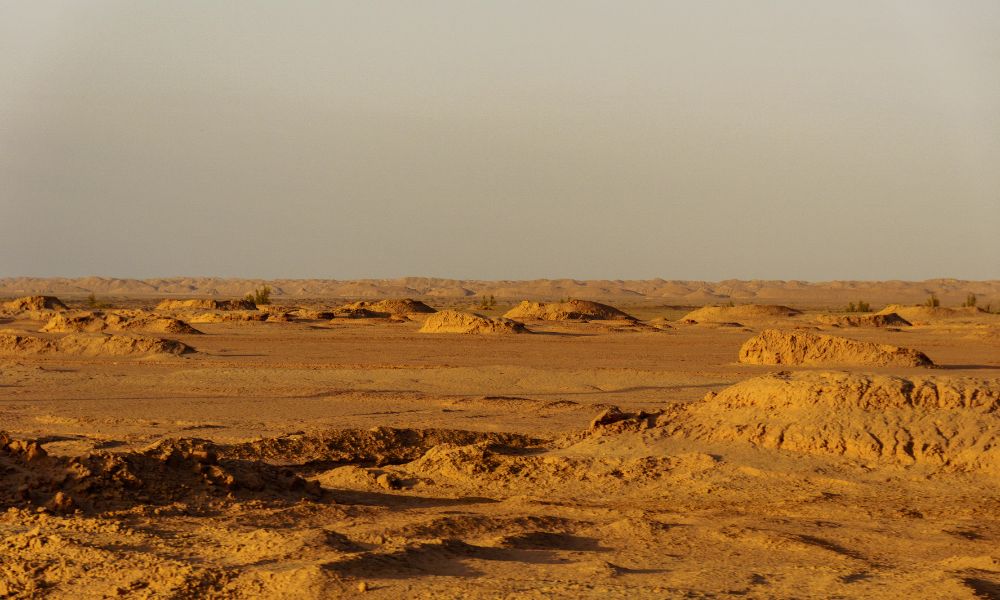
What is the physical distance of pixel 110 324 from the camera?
34.0 meters

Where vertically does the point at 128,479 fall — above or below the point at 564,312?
below

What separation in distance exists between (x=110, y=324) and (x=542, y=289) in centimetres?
11896

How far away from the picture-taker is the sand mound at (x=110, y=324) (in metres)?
33.3

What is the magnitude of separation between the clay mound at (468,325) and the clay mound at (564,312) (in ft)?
25.2

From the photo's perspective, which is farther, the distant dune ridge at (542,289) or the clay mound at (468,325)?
the distant dune ridge at (542,289)

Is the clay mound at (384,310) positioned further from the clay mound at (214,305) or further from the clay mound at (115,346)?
the clay mound at (115,346)

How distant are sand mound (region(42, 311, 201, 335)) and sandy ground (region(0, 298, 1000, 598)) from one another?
14.7m

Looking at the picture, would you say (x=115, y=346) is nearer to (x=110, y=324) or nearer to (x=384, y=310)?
(x=110, y=324)

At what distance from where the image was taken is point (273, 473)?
33.0ft

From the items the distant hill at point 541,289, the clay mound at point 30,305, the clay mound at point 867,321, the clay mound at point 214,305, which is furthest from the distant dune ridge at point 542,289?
the clay mound at point 867,321

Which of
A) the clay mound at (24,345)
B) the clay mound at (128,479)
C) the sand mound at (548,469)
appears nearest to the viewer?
the clay mound at (128,479)

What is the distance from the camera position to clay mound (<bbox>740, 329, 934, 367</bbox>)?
22.7 metres

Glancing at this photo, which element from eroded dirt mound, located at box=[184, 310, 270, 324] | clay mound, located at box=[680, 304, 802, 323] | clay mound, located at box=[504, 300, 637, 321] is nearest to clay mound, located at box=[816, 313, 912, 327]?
clay mound, located at box=[680, 304, 802, 323]

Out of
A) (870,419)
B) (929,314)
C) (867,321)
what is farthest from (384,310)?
(870,419)
